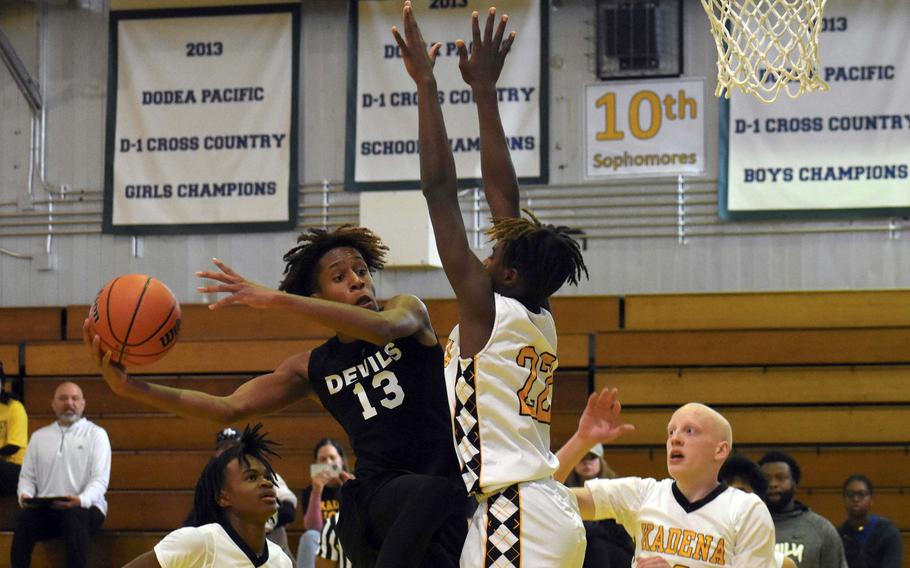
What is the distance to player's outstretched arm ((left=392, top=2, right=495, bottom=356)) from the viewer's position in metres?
3.67

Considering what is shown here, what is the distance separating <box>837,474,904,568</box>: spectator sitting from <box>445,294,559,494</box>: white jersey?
5.46 metres

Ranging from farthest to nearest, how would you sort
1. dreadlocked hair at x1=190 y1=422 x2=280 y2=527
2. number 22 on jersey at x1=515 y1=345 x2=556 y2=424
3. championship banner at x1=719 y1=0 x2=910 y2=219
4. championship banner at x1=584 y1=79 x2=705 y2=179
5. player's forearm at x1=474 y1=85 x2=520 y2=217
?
championship banner at x1=584 y1=79 x2=705 y2=179, championship banner at x1=719 y1=0 x2=910 y2=219, dreadlocked hair at x1=190 y1=422 x2=280 y2=527, player's forearm at x1=474 y1=85 x2=520 y2=217, number 22 on jersey at x1=515 y1=345 x2=556 y2=424

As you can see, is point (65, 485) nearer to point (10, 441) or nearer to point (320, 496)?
point (10, 441)

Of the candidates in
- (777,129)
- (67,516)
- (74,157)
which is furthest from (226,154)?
(777,129)

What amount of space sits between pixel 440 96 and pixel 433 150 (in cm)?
826

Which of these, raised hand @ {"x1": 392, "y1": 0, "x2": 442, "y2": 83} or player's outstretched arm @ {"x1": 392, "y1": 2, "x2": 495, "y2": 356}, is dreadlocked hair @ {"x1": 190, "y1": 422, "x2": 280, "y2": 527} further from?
raised hand @ {"x1": 392, "y1": 0, "x2": 442, "y2": 83}

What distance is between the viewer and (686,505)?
474 cm

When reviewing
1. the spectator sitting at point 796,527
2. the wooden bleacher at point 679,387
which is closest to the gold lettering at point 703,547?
the spectator sitting at point 796,527

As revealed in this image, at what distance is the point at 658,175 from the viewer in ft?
37.5

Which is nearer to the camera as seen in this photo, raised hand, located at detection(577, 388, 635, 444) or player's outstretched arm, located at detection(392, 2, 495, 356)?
player's outstretched arm, located at detection(392, 2, 495, 356)

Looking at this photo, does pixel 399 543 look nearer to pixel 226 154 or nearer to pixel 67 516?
pixel 67 516

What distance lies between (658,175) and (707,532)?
7.11 meters

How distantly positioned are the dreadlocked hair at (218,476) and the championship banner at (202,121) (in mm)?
7039

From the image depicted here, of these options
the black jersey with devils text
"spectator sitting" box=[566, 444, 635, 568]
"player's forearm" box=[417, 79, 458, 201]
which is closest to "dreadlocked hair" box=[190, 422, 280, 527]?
the black jersey with devils text
